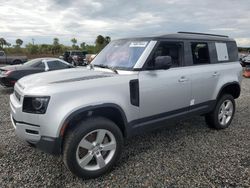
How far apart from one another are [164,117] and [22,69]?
25.5 ft

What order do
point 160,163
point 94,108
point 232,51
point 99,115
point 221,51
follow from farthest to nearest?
1. point 232,51
2. point 221,51
3. point 160,163
4. point 99,115
5. point 94,108

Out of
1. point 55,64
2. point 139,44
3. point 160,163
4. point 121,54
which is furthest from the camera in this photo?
point 55,64

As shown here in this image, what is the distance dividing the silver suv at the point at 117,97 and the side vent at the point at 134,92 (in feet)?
0.05

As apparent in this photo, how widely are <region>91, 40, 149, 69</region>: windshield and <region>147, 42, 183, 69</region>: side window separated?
0.22 m

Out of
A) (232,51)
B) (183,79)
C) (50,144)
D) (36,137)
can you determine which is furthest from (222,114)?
(36,137)

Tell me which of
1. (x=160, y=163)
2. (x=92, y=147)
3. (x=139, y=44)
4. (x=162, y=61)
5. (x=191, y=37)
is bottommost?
(x=160, y=163)

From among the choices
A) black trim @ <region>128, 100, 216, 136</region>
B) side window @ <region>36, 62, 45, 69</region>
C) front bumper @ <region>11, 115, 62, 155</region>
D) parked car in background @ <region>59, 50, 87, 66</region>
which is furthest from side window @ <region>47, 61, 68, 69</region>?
parked car in background @ <region>59, 50, 87, 66</region>

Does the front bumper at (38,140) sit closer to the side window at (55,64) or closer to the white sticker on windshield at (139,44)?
the white sticker on windshield at (139,44)

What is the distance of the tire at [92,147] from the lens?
2973mm

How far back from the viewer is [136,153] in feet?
13.1

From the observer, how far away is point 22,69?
990 cm

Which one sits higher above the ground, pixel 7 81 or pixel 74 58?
pixel 74 58

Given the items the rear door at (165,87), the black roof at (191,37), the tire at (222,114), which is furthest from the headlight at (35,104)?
the tire at (222,114)

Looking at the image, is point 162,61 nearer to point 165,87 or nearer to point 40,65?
point 165,87
